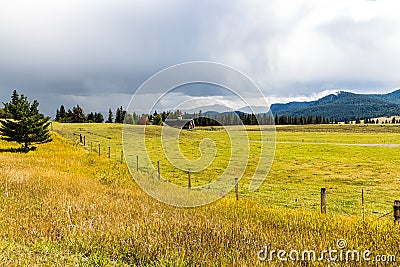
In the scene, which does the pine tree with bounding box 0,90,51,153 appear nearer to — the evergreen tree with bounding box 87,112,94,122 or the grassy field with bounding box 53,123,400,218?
the grassy field with bounding box 53,123,400,218

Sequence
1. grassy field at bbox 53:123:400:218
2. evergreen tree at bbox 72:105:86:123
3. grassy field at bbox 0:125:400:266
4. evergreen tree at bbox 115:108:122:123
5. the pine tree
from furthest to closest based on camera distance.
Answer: evergreen tree at bbox 115:108:122:123 → evergreen tree at bbox 72:105:86:123 → the pine tree → grassy field at bbox 53:123:400:218 → grassy field at bbox 0:125:400:266

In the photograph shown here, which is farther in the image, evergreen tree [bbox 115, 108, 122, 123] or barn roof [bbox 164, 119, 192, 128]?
evergreen tree [bbox 115, 108, 122, 123]

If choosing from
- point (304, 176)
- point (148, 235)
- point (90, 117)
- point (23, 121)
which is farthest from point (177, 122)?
point (90, 117)

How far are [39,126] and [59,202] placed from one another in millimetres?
26820

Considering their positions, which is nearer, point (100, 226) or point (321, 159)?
point (100, 226)

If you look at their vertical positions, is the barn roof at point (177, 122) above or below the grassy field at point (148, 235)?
above

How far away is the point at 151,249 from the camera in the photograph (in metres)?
5.34

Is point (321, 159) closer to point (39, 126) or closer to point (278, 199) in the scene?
point (278, 199)

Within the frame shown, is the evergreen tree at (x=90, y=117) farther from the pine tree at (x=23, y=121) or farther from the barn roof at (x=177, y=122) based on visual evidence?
the barn roof at (x=177, y=122)

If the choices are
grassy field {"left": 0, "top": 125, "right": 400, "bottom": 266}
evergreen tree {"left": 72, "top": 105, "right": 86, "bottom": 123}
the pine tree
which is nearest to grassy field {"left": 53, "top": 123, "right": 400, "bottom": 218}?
grassy field {"left": 0, "top": 125, "right": 400, "bottom": 266}

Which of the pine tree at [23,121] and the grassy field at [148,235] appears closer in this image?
the grassy field at [148,235]

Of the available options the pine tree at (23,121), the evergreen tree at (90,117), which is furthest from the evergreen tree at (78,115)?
the pine tree at (23,121)

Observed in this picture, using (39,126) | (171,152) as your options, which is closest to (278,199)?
(171,152)

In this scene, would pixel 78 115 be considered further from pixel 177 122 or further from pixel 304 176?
pixel 177 122
